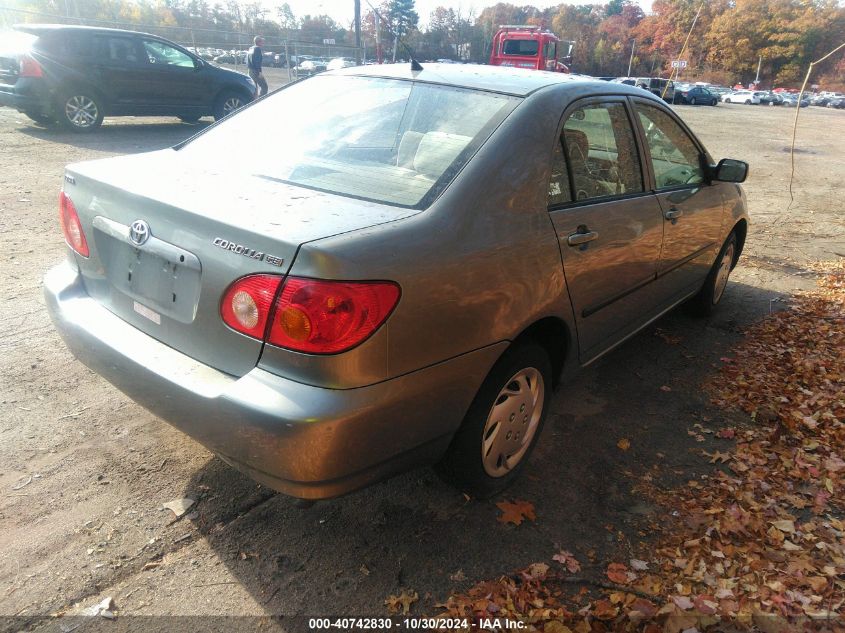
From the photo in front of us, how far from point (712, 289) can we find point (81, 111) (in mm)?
10944

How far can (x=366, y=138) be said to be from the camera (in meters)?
2.81

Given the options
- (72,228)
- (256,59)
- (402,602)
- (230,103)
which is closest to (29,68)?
(230,103)

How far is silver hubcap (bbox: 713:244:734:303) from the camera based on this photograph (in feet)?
16.6

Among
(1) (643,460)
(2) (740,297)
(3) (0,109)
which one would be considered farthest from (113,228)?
(3) (0,109)

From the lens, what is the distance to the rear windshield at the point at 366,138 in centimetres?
247

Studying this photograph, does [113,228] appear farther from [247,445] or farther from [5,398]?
[5,398]

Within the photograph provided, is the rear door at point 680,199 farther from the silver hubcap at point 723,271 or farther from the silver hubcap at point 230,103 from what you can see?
the silver hubcap at point 230,103

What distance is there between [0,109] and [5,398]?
14.3 meters

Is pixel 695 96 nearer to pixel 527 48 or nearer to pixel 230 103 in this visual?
pixel 527 48

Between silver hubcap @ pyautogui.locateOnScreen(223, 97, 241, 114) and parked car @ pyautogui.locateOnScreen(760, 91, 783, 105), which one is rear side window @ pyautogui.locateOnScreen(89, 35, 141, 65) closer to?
silver hubcap @ pyautogui.locateOnScreen(223, 97, 241, 114)

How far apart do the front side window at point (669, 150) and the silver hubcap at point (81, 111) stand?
10665 mm

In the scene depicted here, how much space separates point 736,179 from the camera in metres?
4.23

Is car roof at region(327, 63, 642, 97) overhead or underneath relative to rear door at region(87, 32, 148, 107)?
overhead

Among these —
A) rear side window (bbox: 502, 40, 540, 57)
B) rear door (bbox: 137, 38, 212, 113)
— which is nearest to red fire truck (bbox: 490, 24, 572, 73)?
rear side window (bbox: 502, 40, 540, 57)
